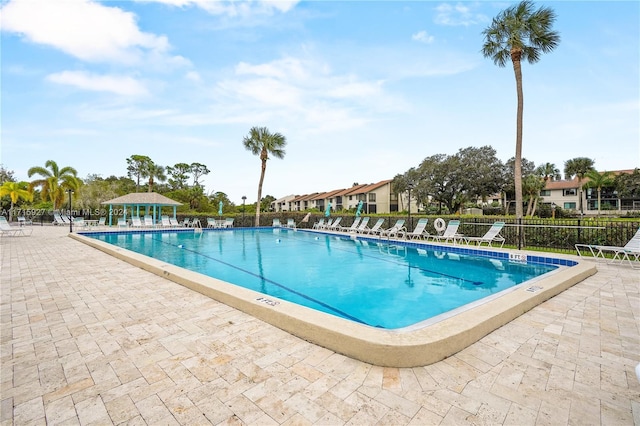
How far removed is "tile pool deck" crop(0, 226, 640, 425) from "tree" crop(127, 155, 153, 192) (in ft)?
123

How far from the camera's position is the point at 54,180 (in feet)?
93.1

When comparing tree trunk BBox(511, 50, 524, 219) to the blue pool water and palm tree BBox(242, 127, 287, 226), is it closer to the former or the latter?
the blue pool water

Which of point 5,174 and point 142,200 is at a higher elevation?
point 5,174

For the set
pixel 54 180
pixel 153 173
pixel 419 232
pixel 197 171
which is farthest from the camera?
pixel 197 171

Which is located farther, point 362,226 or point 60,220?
point 60,220

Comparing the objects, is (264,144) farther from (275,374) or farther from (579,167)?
(579,167)

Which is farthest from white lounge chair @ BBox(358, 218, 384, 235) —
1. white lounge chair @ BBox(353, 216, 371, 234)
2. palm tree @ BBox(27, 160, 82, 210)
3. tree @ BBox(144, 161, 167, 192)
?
tree @ BBox(144, 161, 167, 192)

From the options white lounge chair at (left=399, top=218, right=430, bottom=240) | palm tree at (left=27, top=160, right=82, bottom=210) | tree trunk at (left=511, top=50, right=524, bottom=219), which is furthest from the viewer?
palm tree at (left=27, top=160, right=82, bottom=210)

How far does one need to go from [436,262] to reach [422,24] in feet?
27.5

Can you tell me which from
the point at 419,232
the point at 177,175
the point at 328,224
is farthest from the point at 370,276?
the point at 177,175

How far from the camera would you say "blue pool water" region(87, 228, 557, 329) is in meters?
5.30

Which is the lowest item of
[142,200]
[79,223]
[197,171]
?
[79,223]

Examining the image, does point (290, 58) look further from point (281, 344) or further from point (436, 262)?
point (281, 344)

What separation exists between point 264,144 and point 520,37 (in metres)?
18.3
